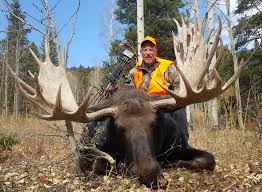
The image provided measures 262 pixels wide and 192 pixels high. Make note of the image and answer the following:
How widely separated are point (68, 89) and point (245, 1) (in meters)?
19.8

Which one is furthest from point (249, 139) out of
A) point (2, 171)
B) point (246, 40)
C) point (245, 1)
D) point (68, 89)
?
point (245, 1)

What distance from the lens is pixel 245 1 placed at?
2380 cm

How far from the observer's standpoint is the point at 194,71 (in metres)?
6.15

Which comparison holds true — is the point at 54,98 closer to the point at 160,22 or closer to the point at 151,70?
the point at 151,70

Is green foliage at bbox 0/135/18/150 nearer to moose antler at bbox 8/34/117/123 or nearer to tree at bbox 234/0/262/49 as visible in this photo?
moose antler at bbox 8/34/117/123

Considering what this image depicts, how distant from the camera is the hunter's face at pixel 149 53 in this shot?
780 centimetres

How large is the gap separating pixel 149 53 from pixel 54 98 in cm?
252

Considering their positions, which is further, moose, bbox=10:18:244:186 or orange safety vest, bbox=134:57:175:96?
orange safety vest, bbox=134:57:175:96

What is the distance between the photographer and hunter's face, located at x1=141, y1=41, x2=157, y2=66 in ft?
25.6

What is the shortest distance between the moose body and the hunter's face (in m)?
1.57

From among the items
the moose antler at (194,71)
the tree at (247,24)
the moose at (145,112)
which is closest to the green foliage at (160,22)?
the tree at (247,24)

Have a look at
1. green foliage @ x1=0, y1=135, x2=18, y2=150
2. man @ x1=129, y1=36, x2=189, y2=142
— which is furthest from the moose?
green foliage @ x1=0, y1=135, x2=18, y2=150

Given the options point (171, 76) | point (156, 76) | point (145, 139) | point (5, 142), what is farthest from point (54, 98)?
point (5, 142)

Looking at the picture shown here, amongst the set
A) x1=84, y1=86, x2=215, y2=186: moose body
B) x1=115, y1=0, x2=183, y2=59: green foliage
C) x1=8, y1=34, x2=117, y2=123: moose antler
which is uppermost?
x1=115, y1=0, x2=183, y2=59: green foliage
